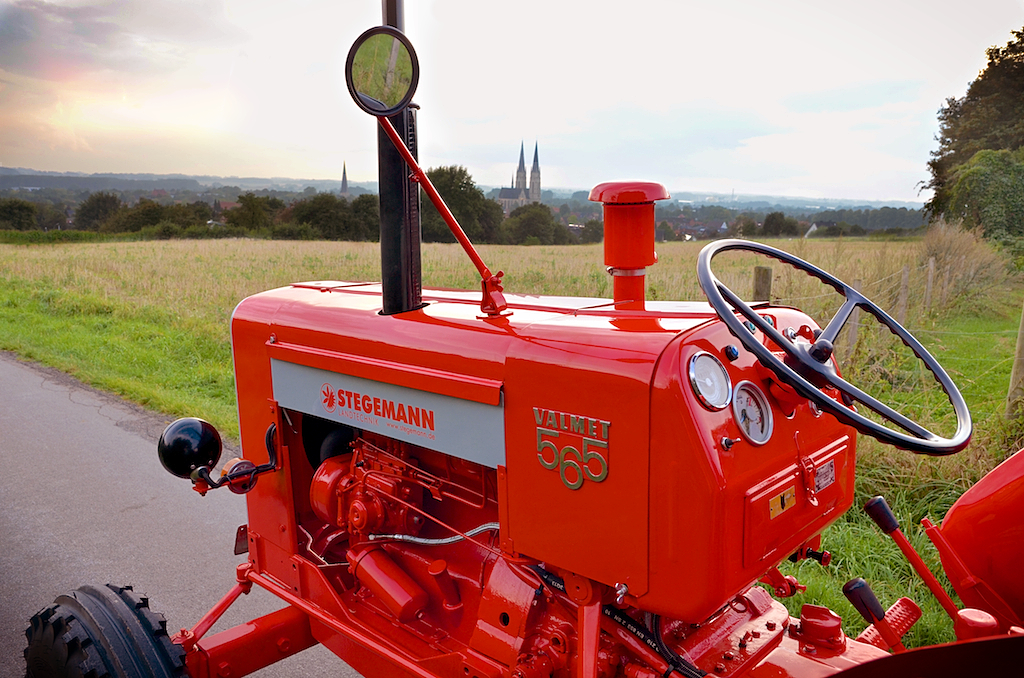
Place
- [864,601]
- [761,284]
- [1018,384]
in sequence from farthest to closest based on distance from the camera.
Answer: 1. [761,284]
2. [1018,384]
3. [864,601]

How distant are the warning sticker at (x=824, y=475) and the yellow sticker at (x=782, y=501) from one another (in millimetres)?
113

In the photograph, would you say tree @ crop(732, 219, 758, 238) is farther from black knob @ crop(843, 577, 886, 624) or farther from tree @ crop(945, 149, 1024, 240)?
black knob @ crop(843, 577, 886, 624)

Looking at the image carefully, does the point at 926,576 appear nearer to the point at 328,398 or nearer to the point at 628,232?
the point at 628,232

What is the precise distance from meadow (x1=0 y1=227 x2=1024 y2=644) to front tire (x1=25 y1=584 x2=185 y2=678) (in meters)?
1.92

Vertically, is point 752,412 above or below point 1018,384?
above

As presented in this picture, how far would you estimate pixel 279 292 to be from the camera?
2.74 metres

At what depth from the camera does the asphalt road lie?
10.5 ft

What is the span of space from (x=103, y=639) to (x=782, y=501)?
1.91 metres

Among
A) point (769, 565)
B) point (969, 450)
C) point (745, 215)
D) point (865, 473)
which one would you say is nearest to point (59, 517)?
point (769, 565)

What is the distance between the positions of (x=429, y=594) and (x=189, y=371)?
241 inches

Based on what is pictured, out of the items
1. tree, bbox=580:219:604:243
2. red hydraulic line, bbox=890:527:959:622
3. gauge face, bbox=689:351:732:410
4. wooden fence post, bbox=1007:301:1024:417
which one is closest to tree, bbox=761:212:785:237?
tree, bbox=580:219:604:243

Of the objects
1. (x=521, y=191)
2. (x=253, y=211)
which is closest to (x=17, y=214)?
(x=253, y=211)

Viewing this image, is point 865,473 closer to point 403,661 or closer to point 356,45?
point 403,661

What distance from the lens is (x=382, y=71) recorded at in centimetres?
196
